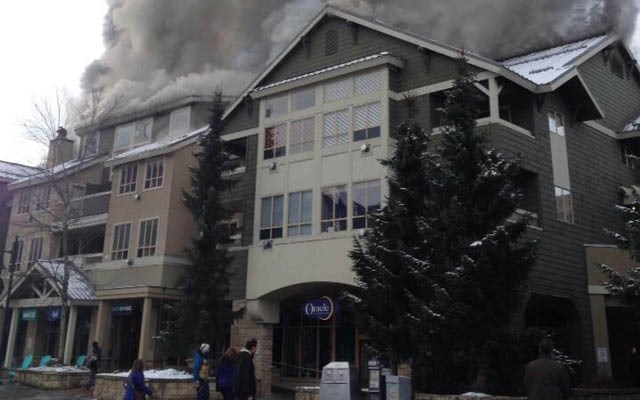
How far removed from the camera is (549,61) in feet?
82.6

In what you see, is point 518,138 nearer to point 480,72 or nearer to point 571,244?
point 480,72

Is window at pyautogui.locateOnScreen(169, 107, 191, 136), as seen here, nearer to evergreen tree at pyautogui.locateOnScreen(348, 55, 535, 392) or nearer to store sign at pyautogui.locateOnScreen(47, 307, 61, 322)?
store sign at pyautogui.locateOnScreen(47, 307, 61, 322)

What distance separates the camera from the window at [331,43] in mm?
25250

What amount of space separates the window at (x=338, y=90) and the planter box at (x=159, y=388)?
36.2ft

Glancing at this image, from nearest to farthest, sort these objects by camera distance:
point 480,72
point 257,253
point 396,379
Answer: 1. point 396,379
2. point 480,72
3. point 257,253

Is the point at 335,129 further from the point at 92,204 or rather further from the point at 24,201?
the point at 24,201

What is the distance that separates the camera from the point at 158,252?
28.3 m

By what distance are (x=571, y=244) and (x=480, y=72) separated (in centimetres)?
670

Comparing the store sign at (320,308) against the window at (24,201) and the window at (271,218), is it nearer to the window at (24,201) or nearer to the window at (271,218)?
the window at (271,218)

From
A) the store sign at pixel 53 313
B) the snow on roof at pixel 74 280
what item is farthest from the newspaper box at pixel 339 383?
the store sign at pixel 53 313

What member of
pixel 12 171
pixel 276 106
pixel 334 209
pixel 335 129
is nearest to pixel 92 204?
pixel 276 106

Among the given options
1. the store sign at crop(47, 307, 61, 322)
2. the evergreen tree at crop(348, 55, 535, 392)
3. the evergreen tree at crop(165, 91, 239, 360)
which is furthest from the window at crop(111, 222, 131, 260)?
the evergreen tree at crop(348, 55, 535, 392)

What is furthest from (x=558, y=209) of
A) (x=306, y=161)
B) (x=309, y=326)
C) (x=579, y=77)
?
(x=309, y=326)

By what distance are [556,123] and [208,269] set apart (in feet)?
44.3
